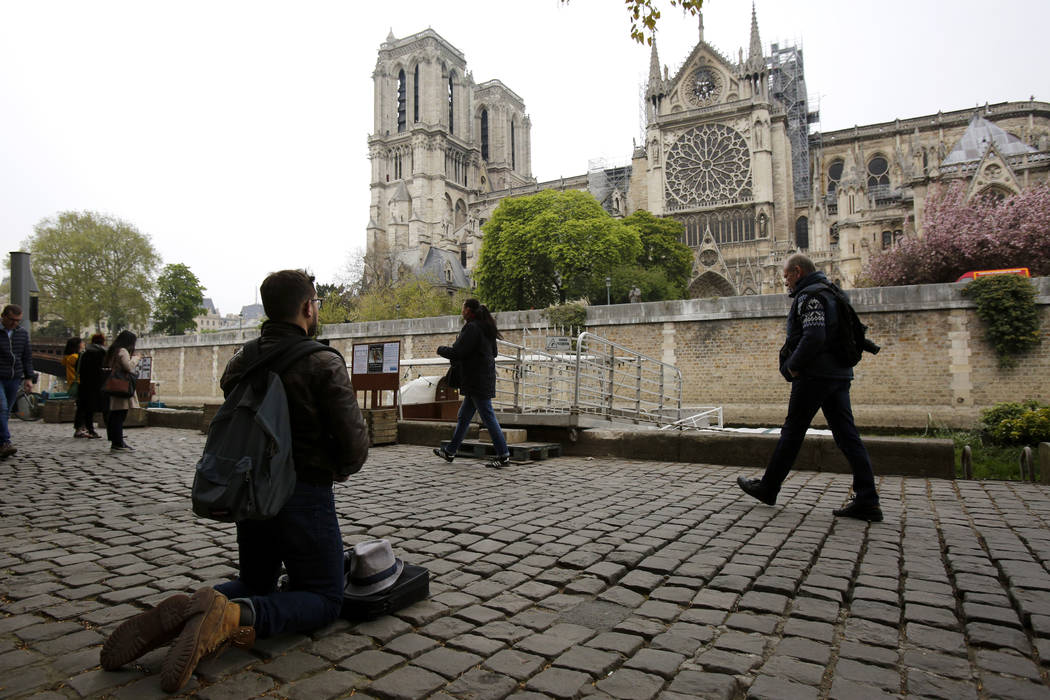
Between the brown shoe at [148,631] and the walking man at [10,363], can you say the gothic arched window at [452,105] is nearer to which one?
the walking man at [10,363]

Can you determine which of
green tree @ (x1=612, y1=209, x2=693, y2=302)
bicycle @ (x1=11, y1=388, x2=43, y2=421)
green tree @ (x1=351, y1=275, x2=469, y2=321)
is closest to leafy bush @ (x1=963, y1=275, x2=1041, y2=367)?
bicycle @ (x1=11, y1=388, x2=43, y2=421)

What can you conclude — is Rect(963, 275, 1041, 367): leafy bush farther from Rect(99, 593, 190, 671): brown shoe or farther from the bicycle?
the bicycle

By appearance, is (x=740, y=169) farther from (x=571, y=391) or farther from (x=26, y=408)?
(x=26, y=408)

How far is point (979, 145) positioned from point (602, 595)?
43.9 metres

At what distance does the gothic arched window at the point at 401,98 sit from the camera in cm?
7294

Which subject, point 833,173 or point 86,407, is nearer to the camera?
point 86,407

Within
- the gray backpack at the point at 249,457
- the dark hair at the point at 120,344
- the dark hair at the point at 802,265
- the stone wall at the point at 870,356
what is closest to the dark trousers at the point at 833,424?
the dark hair at the point at 802,265

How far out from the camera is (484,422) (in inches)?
269

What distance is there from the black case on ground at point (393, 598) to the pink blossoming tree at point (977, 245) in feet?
86.1

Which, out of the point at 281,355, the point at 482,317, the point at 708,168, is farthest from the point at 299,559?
the point at 708,168

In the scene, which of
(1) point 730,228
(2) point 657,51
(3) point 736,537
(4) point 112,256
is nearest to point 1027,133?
(1) point 730,228

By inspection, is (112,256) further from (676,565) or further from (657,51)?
(676,565)

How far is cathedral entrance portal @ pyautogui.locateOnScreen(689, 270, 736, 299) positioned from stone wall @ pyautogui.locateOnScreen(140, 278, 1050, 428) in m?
27.1

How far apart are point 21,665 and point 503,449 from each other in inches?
196
